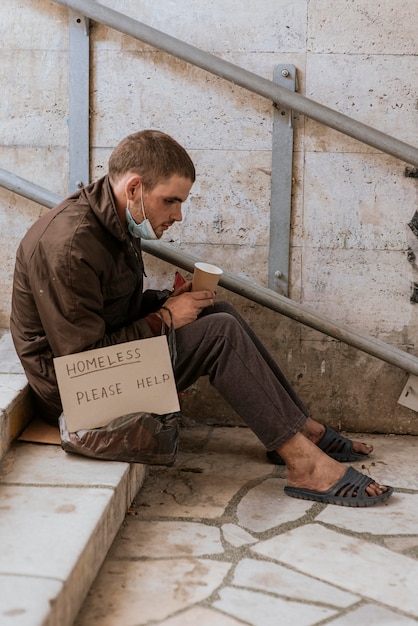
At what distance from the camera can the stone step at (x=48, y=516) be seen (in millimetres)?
2188

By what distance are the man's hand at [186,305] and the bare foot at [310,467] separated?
2.02 feet

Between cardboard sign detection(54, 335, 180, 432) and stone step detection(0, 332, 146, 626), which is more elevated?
cardboard sign detection(54, 335, 180, 432)

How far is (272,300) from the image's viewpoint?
3.85 meters

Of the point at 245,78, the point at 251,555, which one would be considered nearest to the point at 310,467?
the point at 251,555

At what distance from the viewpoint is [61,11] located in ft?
12.7

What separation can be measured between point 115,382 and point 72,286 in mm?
392

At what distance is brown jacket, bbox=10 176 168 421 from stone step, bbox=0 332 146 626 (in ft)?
0.67

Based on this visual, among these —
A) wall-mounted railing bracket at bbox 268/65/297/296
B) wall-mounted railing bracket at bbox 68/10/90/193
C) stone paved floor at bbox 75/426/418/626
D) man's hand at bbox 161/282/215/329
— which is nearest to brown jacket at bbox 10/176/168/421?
man's hand at bbox 161/282/215/329

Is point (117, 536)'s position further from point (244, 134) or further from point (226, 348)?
point (244, 134)

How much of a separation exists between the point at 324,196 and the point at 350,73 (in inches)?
22.4

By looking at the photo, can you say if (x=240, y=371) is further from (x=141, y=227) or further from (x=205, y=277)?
(x=141, y=227)

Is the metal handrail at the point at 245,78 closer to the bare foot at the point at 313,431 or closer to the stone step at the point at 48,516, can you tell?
the bare foot at the point at 313,431

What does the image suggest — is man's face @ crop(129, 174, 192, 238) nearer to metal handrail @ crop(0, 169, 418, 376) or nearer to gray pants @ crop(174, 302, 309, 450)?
gray pants @ crop(174, 302, 309, 450)

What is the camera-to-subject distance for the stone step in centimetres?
→ 219
